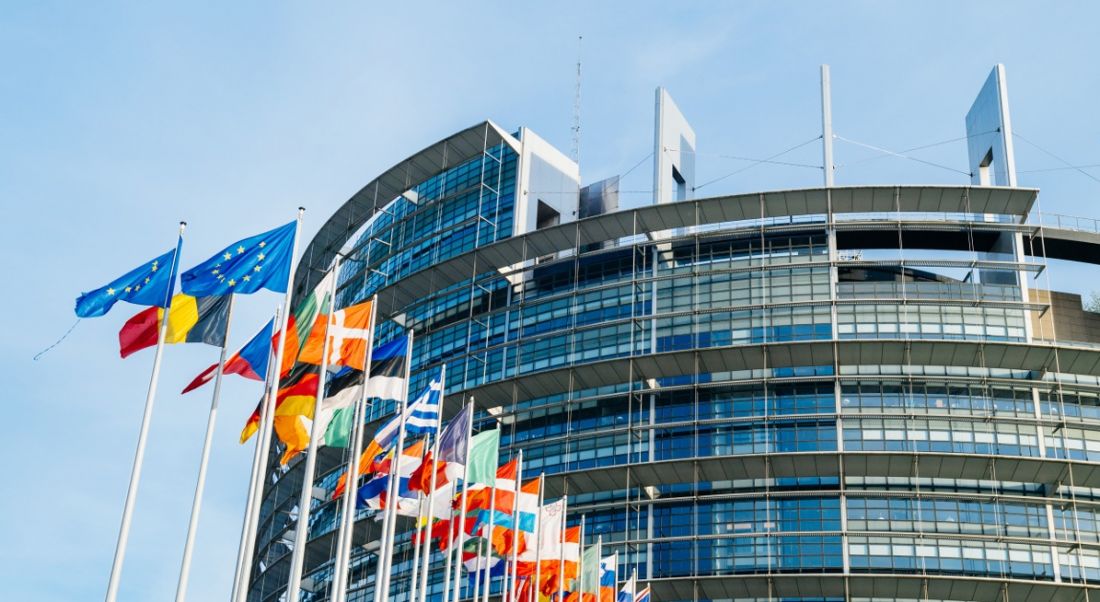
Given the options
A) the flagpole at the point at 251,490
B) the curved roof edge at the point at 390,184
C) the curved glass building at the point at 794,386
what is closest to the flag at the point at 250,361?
the flagpole at the point at 251,490

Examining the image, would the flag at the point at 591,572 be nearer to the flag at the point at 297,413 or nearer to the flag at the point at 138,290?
the flag at the point at 297,413

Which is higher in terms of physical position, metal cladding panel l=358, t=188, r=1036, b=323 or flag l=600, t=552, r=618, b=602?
metal cladding panel l=358, t=188, r=1036, b=323

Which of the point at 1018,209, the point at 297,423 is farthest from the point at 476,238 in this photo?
the point at 297,423

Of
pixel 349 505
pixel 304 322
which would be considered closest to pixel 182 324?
pixel 304 322

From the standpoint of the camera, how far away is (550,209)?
77.9 meters

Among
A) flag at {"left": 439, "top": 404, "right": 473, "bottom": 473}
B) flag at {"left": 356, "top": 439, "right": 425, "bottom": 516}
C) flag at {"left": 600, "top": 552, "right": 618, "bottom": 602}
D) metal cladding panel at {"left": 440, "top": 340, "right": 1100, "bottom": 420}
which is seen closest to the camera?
flag at {"left": 439, "top": 404, "right": 473, "bottom": 473}

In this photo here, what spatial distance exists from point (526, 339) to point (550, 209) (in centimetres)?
1133

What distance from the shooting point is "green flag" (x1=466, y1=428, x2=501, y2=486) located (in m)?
39.1

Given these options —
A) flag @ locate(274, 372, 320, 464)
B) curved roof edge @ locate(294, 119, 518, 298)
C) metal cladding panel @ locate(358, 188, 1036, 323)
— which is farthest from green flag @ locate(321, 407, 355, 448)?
curved roof edge @ locate(294, 119, 518, 298)

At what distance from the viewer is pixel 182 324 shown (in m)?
28.7

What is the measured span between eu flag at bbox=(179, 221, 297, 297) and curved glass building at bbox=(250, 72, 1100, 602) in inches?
1449

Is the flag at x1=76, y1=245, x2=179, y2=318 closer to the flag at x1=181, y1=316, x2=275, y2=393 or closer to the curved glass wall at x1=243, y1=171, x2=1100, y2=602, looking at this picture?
the flag at x1=181, y1=316, x2=275, y2=393

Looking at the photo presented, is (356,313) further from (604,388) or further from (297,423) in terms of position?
(604,388)

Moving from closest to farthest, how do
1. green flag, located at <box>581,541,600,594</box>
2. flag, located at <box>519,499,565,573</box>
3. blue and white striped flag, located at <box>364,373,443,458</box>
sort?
blue and white striped flag, located at <box>364,373,443,458</box>
flag, located at <box>519,499,565,573</box>
green flag, located at <box>581,541,600,594</box>
